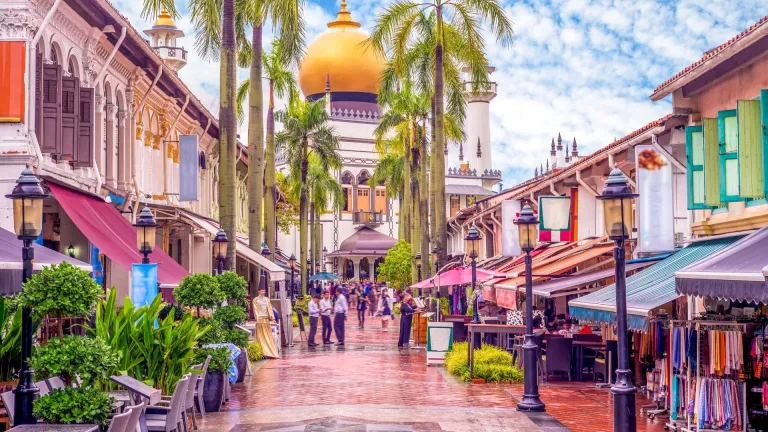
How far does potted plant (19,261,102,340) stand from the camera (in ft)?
35.1

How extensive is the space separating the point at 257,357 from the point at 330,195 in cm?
4381

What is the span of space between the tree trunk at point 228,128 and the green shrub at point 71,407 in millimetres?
13729

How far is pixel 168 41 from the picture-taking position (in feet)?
221

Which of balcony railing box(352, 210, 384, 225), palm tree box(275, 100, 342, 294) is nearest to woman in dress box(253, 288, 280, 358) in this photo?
palm tree box(275, 100, 342, 294)

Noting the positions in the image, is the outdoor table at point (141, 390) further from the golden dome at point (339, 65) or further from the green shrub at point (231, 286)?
the golden dome at point (339, 65)

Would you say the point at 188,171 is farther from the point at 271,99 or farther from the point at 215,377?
the point at 271,99

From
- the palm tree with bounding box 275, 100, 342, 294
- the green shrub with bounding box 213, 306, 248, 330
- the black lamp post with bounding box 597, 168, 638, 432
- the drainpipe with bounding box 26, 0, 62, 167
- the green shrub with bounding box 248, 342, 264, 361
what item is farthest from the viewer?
the palm tree with bounding box 275, 100, 342, 294

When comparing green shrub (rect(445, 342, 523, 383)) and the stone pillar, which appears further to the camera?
the stone pillar

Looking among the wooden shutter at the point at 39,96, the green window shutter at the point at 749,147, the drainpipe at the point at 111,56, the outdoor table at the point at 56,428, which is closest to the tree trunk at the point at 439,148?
the drainpipe at the point at 111,56

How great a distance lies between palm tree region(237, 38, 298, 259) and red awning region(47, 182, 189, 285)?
14.9m

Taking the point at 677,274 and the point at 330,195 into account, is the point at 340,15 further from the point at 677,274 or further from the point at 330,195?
the point at 677,274

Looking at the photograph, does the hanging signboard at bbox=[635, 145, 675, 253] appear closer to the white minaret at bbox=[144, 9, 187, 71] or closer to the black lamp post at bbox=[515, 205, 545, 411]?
the black lamp post at bbox=[515, 205, 545, 411]

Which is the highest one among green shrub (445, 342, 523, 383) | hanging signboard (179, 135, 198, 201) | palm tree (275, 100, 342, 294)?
palm tree (275, 100, 342, 294)

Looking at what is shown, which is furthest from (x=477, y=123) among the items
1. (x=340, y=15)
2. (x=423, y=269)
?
(x=423, y=269)
